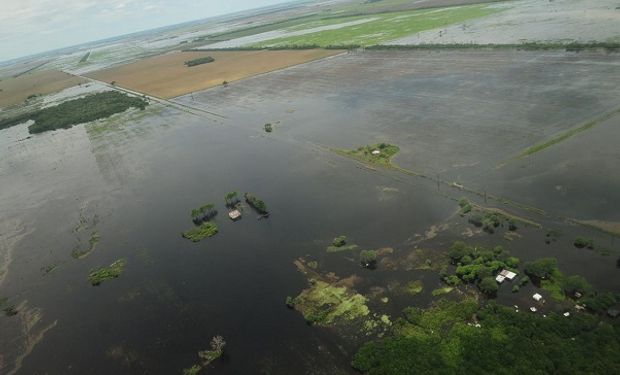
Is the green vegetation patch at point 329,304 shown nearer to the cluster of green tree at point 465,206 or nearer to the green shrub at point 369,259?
the green shrub at point 369,259

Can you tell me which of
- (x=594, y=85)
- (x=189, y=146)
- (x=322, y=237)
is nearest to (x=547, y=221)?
(x=322, y=237)

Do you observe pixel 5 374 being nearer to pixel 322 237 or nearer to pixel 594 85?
pixel 322 237

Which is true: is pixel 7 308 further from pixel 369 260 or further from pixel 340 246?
pixel 369 260

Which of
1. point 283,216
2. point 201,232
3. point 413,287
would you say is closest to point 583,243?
point 413,287

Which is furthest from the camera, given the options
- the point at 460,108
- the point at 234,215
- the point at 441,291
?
the point at 460,108

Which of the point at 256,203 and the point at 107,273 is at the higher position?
the point at 256,203

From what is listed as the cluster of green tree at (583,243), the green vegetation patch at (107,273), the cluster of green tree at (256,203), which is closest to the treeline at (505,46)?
the cluster of green tree at (583,243)
